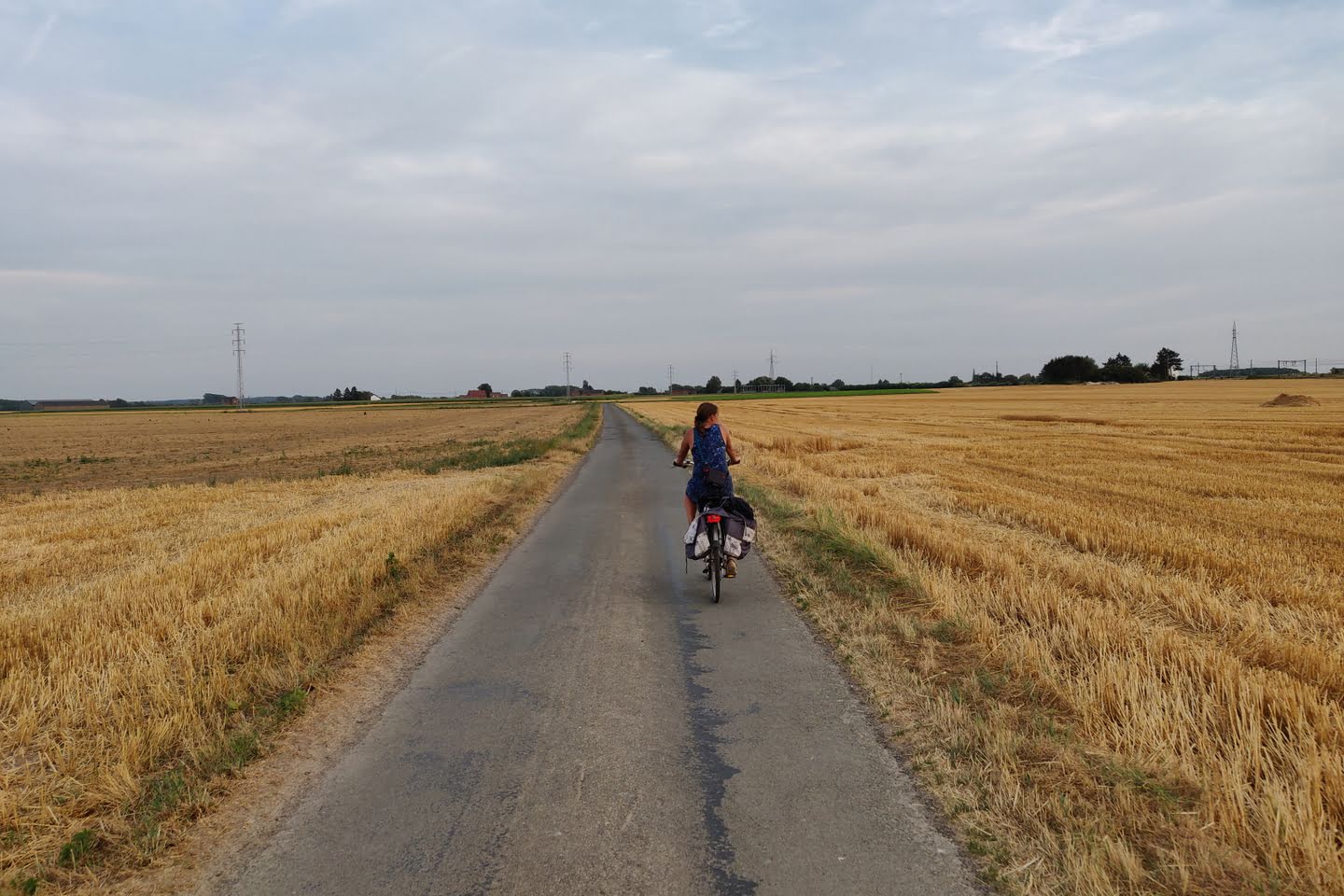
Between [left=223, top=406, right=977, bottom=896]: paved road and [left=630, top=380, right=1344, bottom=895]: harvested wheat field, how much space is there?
0.41 metres

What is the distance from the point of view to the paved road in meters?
3.24

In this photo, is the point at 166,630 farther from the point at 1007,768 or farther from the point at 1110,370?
the point at 1110,370

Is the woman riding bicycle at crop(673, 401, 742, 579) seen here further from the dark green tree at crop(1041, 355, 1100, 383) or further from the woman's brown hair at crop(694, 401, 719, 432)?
the dark green tree at crop(1041, 355, 1100, 383)

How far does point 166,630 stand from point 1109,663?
7.31 metres

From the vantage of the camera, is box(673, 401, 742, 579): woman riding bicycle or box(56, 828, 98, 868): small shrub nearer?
box(56, 828, 98, 868): small shrub

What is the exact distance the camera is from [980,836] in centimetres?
350

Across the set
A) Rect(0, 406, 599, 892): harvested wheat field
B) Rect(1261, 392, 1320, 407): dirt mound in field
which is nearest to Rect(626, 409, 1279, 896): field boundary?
Rect(0, 406, 599, 892): harvested wheat field

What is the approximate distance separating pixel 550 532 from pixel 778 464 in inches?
379

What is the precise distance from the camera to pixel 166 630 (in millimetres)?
6379

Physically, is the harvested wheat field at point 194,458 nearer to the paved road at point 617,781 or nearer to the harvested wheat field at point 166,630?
the harvested wheat field at point 166,630

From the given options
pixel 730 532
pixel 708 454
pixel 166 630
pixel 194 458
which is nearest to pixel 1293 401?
pixel 708 454

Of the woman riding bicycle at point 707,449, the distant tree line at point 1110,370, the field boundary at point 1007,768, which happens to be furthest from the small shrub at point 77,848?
the distant tree line at point 1110,370

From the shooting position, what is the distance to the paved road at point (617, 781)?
324 centimetres

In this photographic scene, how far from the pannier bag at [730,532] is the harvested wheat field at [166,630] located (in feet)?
9.82
